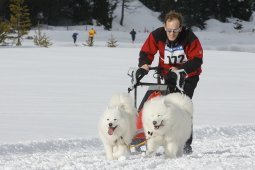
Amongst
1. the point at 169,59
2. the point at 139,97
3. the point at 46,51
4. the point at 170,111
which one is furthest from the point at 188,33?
the point at 46,51

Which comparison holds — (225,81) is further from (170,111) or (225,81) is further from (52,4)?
(52,4)

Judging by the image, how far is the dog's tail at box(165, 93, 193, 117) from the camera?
637 centimetres

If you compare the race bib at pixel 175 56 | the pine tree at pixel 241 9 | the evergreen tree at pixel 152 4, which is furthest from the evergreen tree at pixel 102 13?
the race bib at pixel 175 56

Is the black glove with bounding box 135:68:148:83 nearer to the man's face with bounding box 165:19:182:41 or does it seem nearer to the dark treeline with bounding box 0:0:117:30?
the man's face with bounding box 165:19:182:41

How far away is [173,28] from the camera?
21.5 ft

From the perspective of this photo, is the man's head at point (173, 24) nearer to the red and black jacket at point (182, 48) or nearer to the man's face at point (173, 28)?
the man's face at point (173, 28)

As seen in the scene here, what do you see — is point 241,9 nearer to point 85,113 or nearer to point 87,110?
point 87,110

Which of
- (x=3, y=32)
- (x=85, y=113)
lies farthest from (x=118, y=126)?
(x=3, y=32)

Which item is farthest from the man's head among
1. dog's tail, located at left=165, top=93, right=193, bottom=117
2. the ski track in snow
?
the ski track in snow

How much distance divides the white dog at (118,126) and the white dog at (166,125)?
242 mm

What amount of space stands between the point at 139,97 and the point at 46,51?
16.0 metres

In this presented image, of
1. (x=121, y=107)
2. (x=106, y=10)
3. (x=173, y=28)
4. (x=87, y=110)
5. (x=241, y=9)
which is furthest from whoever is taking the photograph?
(x=241, y=9)

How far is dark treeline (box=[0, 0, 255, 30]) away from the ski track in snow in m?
48.0

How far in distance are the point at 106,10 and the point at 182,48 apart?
5541 cm
